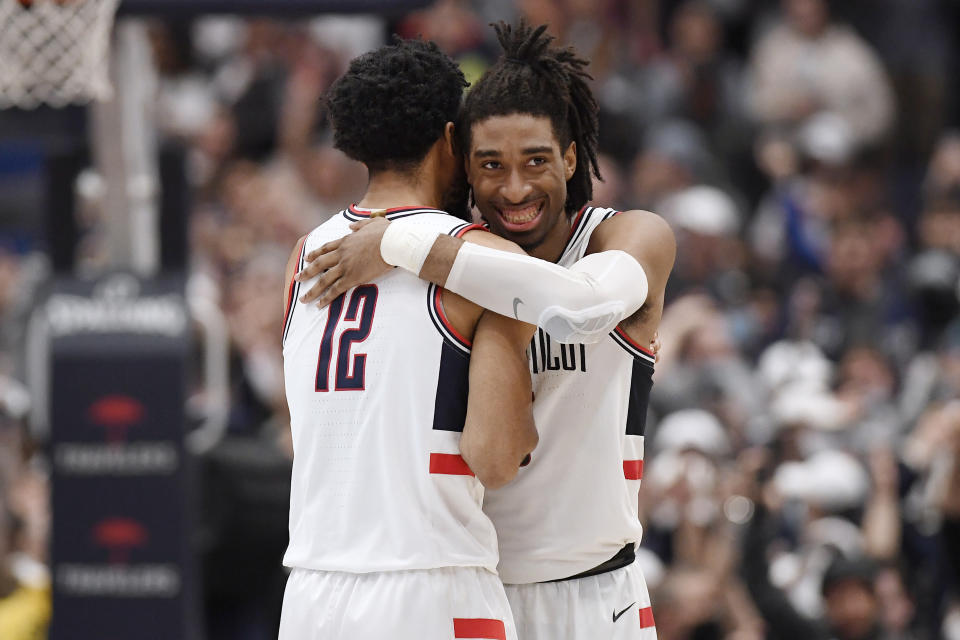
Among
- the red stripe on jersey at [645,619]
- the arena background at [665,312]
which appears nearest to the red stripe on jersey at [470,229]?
the red stripe on jersey at [645,619]

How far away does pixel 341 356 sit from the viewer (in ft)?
12.9

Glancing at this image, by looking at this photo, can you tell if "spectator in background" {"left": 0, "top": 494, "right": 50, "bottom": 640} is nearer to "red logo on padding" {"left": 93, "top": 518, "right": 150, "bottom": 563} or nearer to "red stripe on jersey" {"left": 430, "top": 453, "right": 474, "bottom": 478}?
"red logo on padding" {"left": 93, "top": 518, "right": 150, "bottom": 563}

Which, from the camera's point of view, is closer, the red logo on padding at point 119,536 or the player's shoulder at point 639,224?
the player's shoulder at point 639,224

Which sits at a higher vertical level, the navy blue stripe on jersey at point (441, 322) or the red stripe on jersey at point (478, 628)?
the navy blue stripe on jersey at point (441, 322)

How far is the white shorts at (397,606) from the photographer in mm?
3789

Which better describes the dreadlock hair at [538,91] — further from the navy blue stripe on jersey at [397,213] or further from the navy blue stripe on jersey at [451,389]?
the navy blue stripe on jersey at [451,389]

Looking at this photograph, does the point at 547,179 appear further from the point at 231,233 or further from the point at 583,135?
the point at 231,233

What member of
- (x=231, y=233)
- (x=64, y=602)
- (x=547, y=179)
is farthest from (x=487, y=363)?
(x=231, y=233)

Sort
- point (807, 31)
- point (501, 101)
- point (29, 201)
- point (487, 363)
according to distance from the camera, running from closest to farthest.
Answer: point (487, 363), point (501, 101), point (29, 201), point (807, 31)

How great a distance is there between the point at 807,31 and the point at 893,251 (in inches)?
111

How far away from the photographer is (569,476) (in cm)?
437

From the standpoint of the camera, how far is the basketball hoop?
6.39 metres

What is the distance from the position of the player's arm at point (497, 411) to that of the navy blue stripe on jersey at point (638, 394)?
25.6 inches

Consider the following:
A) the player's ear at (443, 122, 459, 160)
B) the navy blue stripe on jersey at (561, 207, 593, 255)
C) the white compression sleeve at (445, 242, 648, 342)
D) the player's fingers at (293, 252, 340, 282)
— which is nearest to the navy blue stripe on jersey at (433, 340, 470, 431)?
the white compression sleeve at (445, 242, 648, 342)
